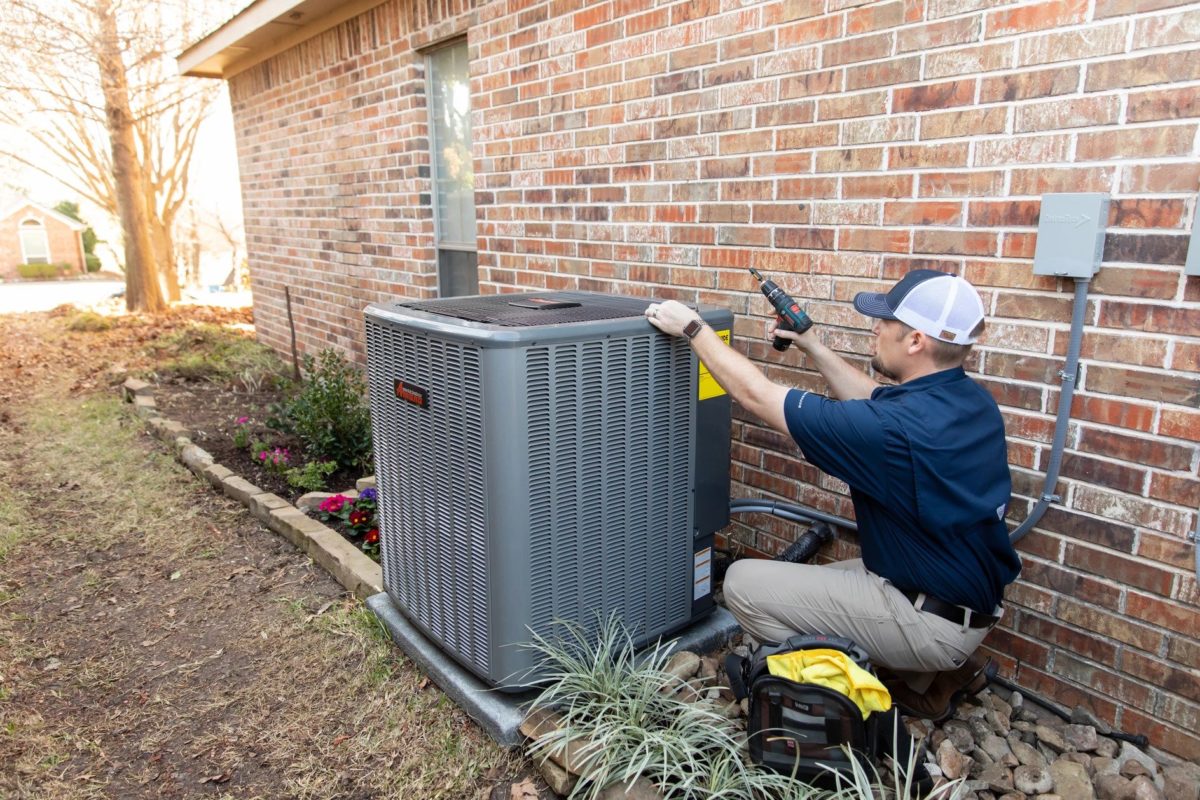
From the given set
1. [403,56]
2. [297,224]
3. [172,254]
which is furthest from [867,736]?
[172,254]

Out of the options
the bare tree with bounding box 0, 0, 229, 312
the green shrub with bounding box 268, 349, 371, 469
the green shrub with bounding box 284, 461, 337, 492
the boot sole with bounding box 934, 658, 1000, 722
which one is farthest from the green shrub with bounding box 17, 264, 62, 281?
the boot sole with bounding box 934, 658, 1000, 722

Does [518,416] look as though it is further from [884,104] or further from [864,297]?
[884,104]

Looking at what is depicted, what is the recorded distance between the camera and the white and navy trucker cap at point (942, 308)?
2.25 metres

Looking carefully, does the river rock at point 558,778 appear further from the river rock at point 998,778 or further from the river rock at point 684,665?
the river rock at point 998,778

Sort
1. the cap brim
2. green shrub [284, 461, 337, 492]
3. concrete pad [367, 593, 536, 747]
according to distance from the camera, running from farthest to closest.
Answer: green shrub [284, 461, 337, 492], concrete pad [367, 593, 536, 747], the cap brim

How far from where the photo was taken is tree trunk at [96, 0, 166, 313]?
12.3m

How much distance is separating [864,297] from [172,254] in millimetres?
16090

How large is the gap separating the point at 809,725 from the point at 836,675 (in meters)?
0.15

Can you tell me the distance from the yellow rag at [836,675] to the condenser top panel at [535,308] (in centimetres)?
117

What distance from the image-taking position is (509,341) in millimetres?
2303

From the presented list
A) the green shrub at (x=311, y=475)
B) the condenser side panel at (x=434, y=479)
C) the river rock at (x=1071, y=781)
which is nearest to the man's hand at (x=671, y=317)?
the condenser side panel at (x=434, y=479)

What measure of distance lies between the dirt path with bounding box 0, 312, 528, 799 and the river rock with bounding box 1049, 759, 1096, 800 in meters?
1.56

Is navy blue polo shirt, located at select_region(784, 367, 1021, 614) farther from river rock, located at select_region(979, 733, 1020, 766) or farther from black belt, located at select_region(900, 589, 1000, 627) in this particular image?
river rock, located at select_region(979, 733, 1020, 766)

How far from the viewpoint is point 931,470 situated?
7.13 ft
